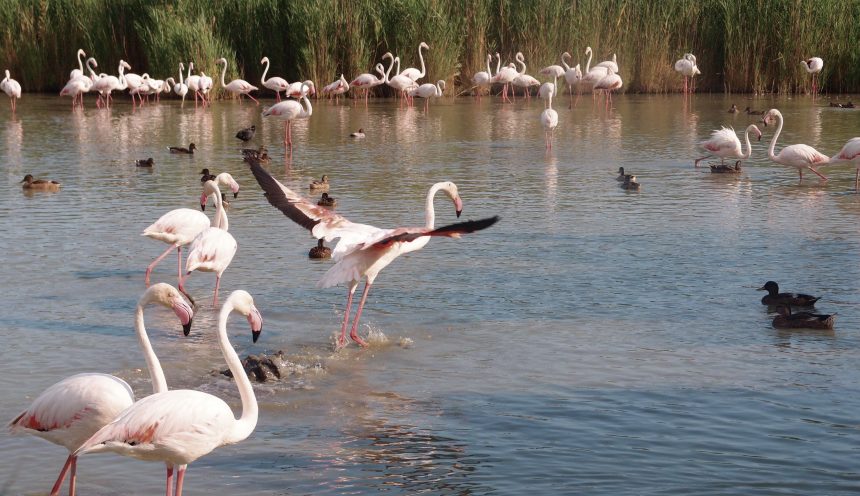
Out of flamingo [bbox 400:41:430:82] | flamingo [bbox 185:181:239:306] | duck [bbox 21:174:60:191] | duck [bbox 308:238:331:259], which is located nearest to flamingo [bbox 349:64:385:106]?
flamingo [bbox 400:41:430:82]

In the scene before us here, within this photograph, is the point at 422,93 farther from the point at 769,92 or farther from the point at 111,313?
the point at 111,313

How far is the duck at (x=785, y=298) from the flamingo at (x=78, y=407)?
490 cm

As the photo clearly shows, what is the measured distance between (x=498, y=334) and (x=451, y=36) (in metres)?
22.7

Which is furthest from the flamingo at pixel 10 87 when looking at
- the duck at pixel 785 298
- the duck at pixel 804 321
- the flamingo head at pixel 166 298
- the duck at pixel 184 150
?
the flamingo head at pixel 166 298

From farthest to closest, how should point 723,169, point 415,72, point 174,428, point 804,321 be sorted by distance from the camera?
point 415,72, point 723,169, point 804,321, point 174,428

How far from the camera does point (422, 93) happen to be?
27562 mm

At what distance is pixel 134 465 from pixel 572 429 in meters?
2.28

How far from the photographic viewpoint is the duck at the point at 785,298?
8.34 metres

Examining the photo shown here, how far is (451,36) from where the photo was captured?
29906mm

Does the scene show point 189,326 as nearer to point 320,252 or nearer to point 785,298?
point 785,298

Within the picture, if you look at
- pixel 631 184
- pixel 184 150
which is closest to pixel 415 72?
pixel 184 150

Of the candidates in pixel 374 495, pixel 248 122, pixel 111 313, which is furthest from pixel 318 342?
pixel 248 122

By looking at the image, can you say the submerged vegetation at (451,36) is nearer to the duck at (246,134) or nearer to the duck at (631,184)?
the duck at (246,134)

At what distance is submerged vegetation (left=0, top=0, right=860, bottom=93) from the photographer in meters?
29.0
